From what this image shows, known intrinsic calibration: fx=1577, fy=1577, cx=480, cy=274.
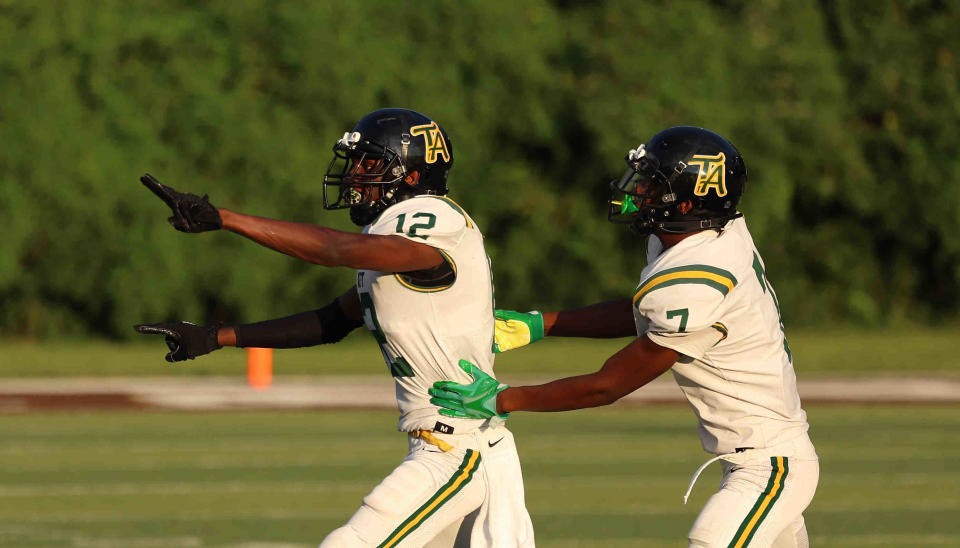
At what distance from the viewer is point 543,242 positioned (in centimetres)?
2467

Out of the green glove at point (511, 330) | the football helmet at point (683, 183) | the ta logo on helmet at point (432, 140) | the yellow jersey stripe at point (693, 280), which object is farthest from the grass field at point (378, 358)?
the yellow jersey stripe at point (693, 280)

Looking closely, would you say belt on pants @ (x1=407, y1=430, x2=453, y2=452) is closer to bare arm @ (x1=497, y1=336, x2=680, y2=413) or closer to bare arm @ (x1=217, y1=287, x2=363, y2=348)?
bare arm @ (x1=497, y1=336, x2=680, y2=413)

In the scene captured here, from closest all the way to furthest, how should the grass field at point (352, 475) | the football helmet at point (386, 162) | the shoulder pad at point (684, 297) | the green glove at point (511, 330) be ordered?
the shoulder pad at point (684, 297), the football helmet at point (386, 162), the green glove at point (511, 330), the grass field at point (352, 475)

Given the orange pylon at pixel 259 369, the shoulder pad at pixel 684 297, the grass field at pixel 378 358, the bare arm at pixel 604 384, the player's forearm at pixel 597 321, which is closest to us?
the shoulder pad at pixel 684 297

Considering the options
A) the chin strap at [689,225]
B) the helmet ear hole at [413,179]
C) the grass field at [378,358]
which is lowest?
the grass field at [378,358]

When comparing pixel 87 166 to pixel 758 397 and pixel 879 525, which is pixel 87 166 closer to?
pixel 879 525

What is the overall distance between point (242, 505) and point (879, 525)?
3.55m

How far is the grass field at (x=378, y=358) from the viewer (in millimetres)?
18219

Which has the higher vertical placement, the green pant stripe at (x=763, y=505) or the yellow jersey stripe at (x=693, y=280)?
the yellow jersey stripe at (x=693, y=280)

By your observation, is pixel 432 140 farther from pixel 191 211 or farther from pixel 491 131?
pixel 491 131

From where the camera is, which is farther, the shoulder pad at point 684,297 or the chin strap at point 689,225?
the chin strap at point 689,225

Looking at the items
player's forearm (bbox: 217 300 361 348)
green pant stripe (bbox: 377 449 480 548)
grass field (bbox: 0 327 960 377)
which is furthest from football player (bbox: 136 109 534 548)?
grass field (bbox: 0 327 960 377)

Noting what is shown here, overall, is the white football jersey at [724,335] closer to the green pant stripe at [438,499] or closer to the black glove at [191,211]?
the green pant stripe at [438,499]

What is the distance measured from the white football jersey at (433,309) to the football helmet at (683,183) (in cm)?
50
